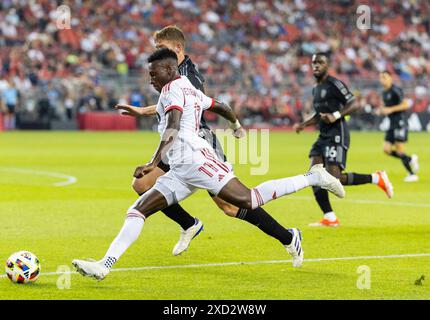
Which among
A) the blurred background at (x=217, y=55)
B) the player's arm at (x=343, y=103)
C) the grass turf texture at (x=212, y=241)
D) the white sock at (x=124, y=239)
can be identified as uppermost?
the blurred background at (x=217, y=55)

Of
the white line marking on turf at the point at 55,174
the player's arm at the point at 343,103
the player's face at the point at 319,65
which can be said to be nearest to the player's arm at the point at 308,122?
the player's arm at the point at 343,103

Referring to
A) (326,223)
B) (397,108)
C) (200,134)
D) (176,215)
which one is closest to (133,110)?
(200,134)

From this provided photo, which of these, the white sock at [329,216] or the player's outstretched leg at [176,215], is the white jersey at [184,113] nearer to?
the player's outstretched leg at [176,215]

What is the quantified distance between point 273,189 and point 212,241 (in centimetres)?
270

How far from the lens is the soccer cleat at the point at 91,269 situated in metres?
8.37

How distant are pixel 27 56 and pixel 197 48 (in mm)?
8918

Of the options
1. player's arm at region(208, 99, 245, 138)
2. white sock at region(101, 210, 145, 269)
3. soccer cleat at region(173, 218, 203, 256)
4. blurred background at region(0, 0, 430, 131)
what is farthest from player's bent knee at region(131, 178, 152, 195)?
blurred background at region(0, 0, 430, 131)

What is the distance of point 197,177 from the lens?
352 inches

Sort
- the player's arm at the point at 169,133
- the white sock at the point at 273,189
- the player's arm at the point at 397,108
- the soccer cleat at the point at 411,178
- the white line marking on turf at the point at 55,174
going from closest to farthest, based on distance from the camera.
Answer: the player's arm at the point at 169,133 → the white sock at the point at 273,189 → the white line marking on turf at the point at 55,174 → the soccer cleat at the point at 411,178 → the player's arm at the point at 397,108

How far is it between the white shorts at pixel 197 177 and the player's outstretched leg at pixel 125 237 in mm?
108

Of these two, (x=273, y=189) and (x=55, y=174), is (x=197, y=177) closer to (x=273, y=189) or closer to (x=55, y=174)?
Result: (x=273, y=189)

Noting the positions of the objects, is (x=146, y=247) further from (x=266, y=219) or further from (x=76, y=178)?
(x=76, y=178)

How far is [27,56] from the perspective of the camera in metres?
43.9

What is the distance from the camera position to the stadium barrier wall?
4478 centimetres
